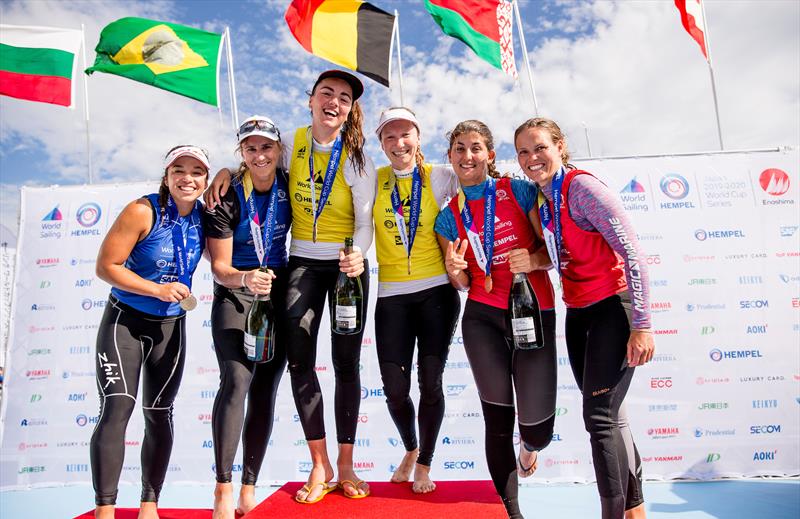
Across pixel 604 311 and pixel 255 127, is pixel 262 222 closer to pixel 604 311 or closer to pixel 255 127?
pixel 255 127

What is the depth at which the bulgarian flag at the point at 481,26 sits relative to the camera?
209 inches

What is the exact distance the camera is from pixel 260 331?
2.17 metres

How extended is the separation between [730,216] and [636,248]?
367 cm

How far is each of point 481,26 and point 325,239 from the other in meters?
4.33

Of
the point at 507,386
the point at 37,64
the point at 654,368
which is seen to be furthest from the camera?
the point at 37,64

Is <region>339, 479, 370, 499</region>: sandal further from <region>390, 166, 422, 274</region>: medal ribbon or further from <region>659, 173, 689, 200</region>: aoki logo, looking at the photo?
<region>659, 173, 689, 200</region>: aoki logo

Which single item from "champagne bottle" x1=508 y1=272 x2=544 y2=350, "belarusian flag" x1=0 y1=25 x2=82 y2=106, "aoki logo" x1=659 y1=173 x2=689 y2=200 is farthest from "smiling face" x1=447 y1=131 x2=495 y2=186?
"belarusian flag" x1=0 y1=25 x2=82 y2=106

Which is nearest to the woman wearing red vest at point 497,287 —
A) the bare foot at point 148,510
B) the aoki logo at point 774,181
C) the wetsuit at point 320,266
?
the wetsuit at point 320,266

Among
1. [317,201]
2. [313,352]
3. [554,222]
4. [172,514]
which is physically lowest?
[172,514]

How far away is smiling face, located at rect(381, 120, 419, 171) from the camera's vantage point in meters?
2.35

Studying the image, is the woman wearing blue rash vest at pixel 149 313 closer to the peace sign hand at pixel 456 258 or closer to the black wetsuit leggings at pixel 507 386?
the peace sign hand at pixel 456 258

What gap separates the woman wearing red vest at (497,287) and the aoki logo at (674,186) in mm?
3259

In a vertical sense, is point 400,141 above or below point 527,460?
above

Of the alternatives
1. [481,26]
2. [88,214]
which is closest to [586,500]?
[481,26]
